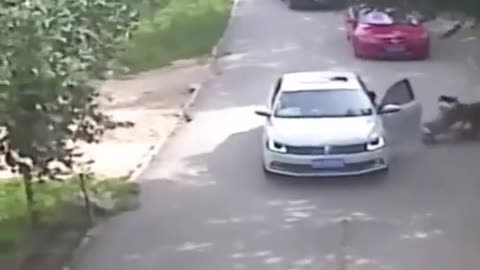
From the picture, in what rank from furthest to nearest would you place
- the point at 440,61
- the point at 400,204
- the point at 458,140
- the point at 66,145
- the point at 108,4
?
the point at 440,61 < the point at 458,140 < the point at 400,204 < the point at 108,4 < the point at 66,145

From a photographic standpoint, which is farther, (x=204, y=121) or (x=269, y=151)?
(x=204, y=121)

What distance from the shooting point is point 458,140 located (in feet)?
73.6

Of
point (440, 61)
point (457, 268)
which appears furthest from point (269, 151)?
point (440, 61)

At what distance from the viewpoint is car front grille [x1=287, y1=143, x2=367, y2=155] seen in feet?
62.9

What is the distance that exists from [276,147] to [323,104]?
A: 1.31m

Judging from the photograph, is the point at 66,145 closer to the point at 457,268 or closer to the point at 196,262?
the point at 196,262

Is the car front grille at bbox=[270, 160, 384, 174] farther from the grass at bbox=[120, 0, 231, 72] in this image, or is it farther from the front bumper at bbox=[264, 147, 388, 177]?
the grass at bbox=[120, 0, 231, 72]

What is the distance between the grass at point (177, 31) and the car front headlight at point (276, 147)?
13.9 m

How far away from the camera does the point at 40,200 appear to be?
1841cm

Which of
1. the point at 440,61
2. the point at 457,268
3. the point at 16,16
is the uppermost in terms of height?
the point at 16,16

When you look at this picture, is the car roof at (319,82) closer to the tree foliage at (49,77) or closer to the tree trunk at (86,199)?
the tree trunk at (86,199)

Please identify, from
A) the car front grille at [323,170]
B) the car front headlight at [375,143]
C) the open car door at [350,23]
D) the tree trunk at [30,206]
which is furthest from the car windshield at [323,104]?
the open car door at [350,23]

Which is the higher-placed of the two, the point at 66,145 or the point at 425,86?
the point at 66,145

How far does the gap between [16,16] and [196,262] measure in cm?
372
